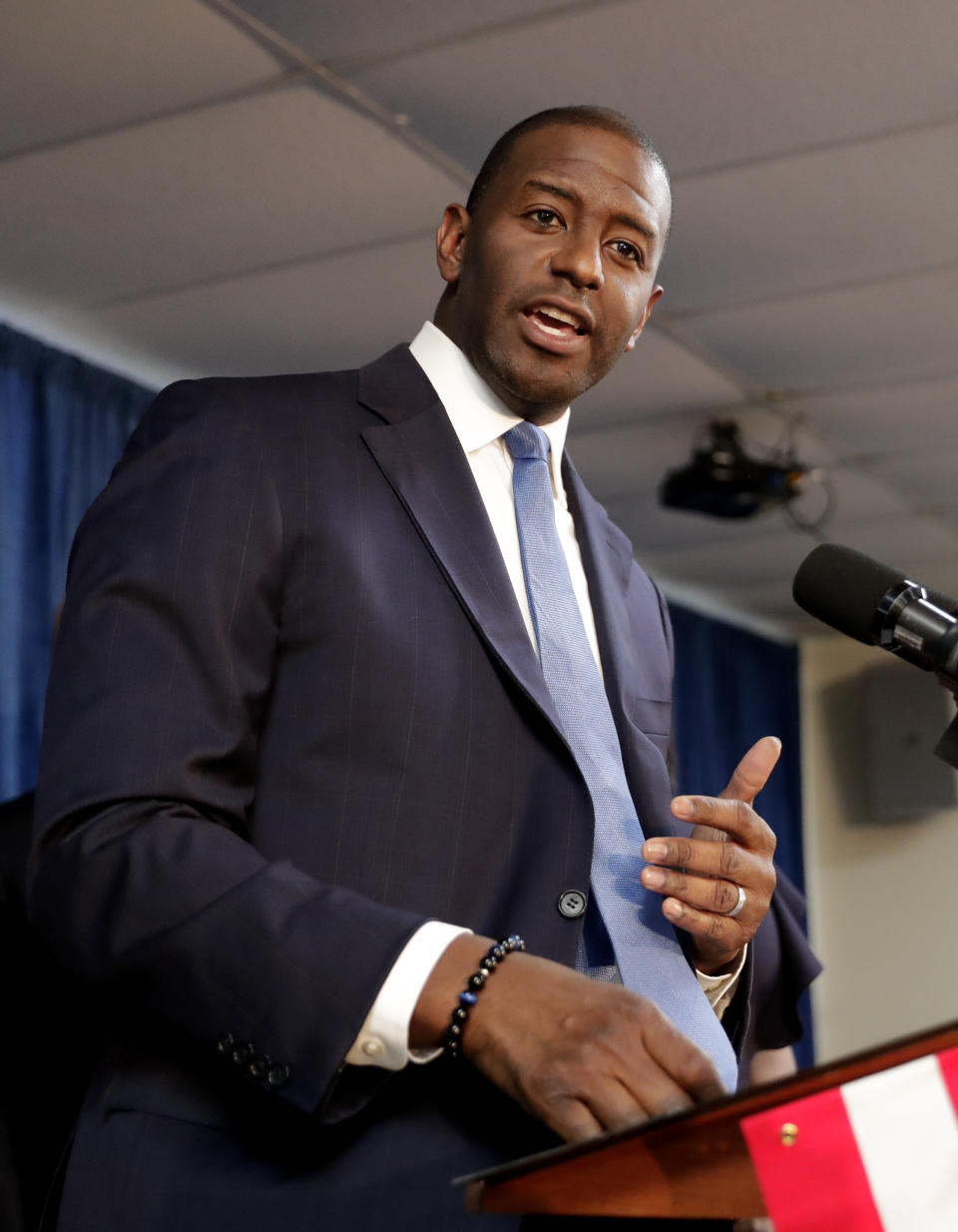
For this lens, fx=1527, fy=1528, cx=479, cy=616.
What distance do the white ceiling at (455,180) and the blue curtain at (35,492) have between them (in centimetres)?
11

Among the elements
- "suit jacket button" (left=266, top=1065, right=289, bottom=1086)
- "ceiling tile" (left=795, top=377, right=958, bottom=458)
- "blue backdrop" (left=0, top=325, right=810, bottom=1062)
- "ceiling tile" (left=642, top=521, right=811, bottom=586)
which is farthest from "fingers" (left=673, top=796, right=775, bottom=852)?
"ceiling tile" (left=642, top=521, right=811, bottom=586)

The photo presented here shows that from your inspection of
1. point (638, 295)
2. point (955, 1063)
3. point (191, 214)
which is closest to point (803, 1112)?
point (955, 1063)

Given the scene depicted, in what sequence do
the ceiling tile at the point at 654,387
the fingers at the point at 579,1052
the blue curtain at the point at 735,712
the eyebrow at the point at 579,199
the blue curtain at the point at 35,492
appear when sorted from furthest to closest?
1. the blue curtain at the point at 735,712
2. the ceiling tile at the point at 654,387
3. the blue curtain at the point at 35,492
4. the eyebrow at the point at 579,199
5. the fingers at the point at 579,1052

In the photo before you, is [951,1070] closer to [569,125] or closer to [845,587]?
[845,587]

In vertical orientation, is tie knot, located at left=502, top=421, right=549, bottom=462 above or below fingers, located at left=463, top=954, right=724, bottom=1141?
above

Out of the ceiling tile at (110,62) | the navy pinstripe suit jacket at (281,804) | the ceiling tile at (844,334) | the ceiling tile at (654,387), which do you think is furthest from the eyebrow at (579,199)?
the ceiling tile at (654,387)

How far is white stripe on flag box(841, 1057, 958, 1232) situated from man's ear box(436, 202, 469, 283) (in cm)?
104

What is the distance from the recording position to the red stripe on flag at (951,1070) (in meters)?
0.78

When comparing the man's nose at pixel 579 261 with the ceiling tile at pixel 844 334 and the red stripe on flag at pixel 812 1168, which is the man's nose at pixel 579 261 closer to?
the red stripe on flag at pixel 812 1168

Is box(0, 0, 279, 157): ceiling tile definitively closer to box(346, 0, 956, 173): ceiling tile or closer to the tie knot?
box(346, 0, 956, 173): ceiling tile

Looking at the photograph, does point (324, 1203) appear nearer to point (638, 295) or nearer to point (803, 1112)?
point (803, 1112)

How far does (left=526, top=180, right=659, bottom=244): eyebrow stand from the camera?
4.93ft

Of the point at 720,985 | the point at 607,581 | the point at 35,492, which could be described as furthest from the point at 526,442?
the point at 35,492

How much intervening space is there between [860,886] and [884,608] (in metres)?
7.47
